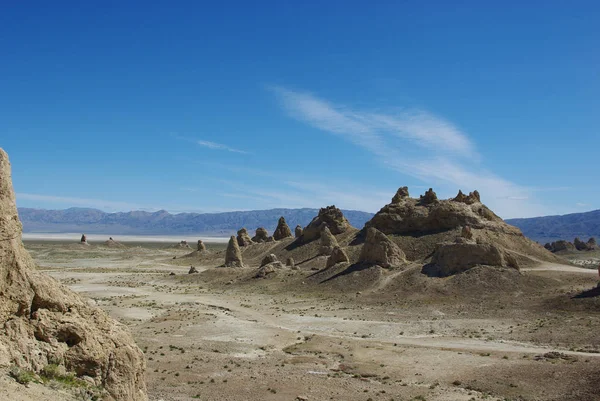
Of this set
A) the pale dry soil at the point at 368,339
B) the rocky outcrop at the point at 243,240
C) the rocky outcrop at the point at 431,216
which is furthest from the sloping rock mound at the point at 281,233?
the pale dry soil at the point at 368,339

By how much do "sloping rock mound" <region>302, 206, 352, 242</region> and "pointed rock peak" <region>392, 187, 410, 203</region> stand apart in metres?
12.0

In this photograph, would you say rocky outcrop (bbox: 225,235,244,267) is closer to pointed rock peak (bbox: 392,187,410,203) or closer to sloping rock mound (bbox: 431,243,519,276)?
pointed rock peak (bbox: 392,187,410,203)

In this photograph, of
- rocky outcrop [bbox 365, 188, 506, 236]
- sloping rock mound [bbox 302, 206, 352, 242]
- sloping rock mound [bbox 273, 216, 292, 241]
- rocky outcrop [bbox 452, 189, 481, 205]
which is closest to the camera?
rocky outcrop [bbox 365, 188, 506, 236]

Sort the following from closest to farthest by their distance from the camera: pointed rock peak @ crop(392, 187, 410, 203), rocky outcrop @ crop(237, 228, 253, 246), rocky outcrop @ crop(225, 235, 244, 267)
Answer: rocky outcrop @ crop(225, 235, 244, 267), pointed rock peak @ crop(392, 187, 410, 203), rocky outcrop @ crop(237, 228, 253, 246)

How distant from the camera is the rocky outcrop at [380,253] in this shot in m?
54.2

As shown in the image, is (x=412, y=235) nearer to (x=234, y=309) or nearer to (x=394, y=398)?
(x=234, y=309)

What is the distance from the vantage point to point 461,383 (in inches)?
845

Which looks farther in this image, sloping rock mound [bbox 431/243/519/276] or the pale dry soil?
sloping rock mound [bbox 431/243/519/276]

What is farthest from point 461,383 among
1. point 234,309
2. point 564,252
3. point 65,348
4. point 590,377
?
point 564,252

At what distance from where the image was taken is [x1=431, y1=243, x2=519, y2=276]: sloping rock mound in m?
48.9

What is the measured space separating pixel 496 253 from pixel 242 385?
35.1 metres

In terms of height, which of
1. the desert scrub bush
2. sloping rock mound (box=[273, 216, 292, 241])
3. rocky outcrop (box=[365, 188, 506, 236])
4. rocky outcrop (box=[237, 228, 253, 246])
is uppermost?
rocky outcrop (box=[365, 188, 506, 236])

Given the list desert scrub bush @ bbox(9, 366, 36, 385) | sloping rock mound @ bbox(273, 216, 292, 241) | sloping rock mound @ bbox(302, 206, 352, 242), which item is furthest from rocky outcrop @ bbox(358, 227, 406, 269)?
sloping rock mound @ bbox(273, 216, 292, 241)

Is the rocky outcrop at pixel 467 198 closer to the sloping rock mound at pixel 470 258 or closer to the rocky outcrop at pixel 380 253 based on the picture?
the rocky outcrop at pixel 380 253
